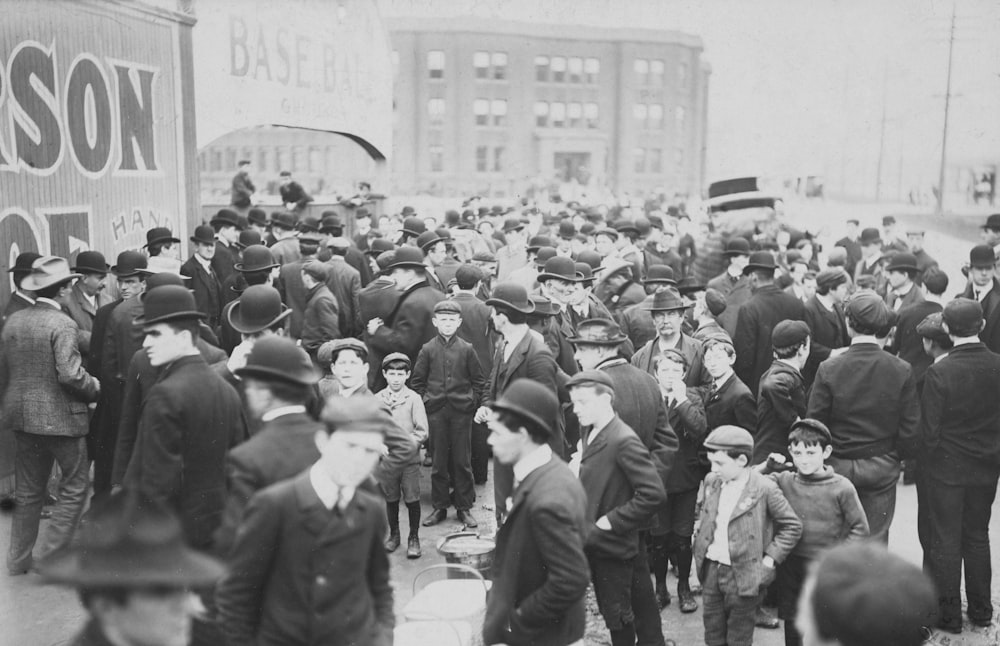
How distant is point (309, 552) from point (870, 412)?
4.14 m

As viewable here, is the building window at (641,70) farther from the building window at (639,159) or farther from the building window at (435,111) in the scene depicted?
the building window at (435,111)

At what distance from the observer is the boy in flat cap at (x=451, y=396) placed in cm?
775

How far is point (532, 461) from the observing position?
155 inches

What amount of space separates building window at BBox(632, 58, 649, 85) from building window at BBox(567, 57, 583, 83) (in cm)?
343

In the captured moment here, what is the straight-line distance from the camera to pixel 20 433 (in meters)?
6.60

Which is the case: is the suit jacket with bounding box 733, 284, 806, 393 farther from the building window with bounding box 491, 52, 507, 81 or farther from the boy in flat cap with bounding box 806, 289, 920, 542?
the building window with bounding box 491, 52, 507, 81

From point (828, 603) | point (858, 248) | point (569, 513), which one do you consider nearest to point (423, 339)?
point (569, 513)

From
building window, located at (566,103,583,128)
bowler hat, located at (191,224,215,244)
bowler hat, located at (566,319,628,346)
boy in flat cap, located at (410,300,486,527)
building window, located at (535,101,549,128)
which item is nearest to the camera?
bowler hat, located at (566,319,628,346)

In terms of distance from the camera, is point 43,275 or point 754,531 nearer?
point 754,531

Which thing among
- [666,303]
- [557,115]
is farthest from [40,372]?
[557,115]

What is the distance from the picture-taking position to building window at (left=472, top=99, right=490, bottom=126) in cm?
5341

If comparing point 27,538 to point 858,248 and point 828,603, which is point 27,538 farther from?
point 858,248

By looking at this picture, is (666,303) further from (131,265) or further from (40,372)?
(40,372)

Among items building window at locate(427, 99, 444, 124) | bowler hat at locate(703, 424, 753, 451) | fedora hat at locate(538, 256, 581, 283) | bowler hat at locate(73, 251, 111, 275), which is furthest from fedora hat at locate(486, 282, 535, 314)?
building window at locate(427, 99, 444, 124)
